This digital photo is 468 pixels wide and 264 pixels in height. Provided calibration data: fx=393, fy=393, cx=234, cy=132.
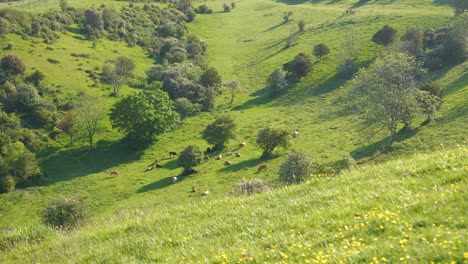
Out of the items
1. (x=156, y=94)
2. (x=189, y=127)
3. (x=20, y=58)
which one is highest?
(x=20, y=58)

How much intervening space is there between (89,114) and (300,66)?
46.2 metres

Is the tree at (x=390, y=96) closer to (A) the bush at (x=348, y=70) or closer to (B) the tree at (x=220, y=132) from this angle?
(B) the tree at (x=220, y=132)

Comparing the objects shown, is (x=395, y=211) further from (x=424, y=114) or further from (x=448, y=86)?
(x=448, y=86)

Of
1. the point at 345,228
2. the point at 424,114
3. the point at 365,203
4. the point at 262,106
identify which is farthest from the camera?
the point at 262,106

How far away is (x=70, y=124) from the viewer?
226 feet

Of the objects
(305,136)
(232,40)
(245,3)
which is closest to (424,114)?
(305,136)

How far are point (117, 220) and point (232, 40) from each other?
121m

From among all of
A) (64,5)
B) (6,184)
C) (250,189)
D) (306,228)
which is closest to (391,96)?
(250,189)

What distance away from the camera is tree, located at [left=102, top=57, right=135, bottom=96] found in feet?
283

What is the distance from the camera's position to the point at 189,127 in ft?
242

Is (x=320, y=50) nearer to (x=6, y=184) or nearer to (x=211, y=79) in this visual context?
(x=211, y=79)

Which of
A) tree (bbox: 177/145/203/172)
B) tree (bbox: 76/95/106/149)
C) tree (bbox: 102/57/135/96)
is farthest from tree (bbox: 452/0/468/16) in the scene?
tree (bbox: 76/95/106/149)

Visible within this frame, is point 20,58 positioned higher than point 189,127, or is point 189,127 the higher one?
point 20,58

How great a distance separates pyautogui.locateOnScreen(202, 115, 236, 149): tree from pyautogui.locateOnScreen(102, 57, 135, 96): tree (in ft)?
104
